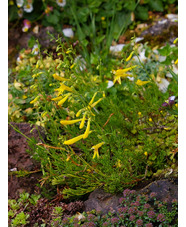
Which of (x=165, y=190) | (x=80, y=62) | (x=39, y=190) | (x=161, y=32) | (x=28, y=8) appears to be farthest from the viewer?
(x=28, y=8)

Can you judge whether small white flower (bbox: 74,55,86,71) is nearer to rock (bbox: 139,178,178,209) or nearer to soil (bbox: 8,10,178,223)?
soil (bbox: 8,10,178,223)

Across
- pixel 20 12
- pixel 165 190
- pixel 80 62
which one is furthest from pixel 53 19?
pixel 165 190

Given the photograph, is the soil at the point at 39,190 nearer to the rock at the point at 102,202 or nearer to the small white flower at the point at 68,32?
the rock at the point at 102,202

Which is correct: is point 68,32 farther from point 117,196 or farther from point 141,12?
point 117,196

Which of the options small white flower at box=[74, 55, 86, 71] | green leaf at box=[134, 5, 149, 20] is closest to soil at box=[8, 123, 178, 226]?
small white flower at box=[74, 55, 86, 71]

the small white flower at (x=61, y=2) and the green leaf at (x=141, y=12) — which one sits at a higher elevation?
the small white flower at (x=61, y=2)

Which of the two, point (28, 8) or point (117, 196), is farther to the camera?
point (28, 8)

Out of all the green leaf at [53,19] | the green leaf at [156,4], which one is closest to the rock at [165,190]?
the green leaf at [53,19]
